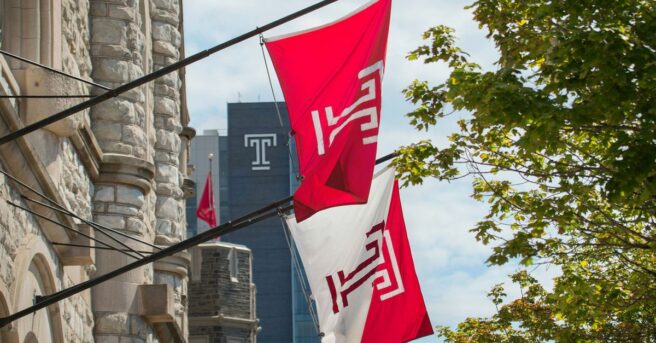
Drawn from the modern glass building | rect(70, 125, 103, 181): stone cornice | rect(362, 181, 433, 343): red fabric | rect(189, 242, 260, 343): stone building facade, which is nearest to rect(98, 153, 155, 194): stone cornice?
rect(70, 125, 103, 181): stone cornice

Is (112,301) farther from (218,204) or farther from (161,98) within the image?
(218,204)

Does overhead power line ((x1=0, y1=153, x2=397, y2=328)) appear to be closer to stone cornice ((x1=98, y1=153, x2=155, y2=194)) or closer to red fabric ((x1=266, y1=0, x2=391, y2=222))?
red fabric ((x1=266, y1=0, x2=391, y2=222))

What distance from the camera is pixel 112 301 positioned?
1798 cm

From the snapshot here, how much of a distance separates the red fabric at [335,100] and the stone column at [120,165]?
22.1ft

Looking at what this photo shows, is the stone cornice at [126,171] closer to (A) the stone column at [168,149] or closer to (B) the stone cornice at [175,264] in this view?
(A) the stone column at [168,149]

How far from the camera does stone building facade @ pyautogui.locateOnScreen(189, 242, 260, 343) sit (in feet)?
135

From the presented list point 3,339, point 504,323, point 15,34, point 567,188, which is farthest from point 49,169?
point 504,323

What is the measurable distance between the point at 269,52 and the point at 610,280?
8054mm

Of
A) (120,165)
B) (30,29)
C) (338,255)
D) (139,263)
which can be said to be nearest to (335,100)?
(139,263)

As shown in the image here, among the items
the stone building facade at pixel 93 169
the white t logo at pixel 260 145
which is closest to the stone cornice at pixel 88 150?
the stone building facade at pixel 93 169

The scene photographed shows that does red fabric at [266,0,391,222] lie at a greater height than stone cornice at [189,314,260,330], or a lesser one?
lesser

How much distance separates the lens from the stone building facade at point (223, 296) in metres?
41.1

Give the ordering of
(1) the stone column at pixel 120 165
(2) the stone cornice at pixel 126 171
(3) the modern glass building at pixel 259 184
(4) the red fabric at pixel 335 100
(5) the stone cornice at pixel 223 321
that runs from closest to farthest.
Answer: (4) the red fabric at pixel 335 100 → (1) the stone column at pixel 120 165 → (2) the stone cornice at pixel 126 171 → (5) the stone cornice at pixel 223 321 → (3) the modern glass building at pixel 259 184

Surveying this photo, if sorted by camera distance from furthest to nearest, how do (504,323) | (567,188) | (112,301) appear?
(504,323) < (112,301) < (567,188)
